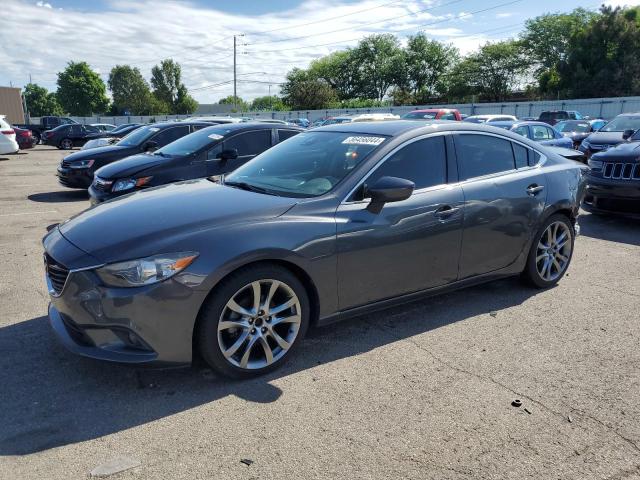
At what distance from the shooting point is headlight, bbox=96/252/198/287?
10.1ft

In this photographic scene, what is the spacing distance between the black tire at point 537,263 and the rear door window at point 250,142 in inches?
183

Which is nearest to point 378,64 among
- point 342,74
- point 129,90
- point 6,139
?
point 342,74

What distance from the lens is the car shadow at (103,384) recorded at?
115 inches

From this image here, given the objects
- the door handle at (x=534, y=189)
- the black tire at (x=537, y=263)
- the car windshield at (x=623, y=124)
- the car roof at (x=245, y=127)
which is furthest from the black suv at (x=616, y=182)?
the car windshield at (x=623, y=124)

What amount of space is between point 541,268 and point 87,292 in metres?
4.11

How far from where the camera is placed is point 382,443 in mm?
2811

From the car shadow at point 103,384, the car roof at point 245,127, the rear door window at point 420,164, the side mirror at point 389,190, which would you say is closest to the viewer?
the car shadow at point 103,384

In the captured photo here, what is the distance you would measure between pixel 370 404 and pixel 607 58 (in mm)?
52835

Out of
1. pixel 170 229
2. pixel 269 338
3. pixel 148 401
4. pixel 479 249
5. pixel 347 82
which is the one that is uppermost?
pixel 347 82

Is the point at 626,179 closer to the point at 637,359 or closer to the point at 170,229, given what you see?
the point at 637,359

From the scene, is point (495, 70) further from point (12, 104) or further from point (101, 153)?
point (101, 153)

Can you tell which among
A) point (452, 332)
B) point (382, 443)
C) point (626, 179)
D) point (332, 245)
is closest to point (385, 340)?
point (452, 332)

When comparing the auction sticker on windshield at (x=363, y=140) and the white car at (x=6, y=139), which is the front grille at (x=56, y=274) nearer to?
the auction sticker on windshield at (x=363, y=140)

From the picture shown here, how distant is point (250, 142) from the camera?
8391 mm
